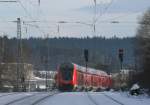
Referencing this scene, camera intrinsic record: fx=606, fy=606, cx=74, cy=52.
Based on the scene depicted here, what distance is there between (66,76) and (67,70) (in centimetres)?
104

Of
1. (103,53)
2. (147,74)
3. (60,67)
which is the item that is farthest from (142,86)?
(103,53)

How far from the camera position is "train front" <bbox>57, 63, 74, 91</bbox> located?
7406cm

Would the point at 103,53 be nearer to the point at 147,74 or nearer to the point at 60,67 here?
the point at 60,67

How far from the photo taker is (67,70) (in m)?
74.3

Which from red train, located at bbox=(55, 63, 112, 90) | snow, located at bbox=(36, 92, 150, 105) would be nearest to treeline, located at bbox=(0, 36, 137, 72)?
red train, located at bbox=(55, 63, 112, 90)

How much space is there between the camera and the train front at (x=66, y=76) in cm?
7406

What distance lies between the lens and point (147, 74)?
55.8m

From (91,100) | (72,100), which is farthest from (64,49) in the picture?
(72,100)

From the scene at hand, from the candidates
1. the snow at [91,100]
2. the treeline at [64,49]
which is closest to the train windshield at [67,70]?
the snow at [91,100]

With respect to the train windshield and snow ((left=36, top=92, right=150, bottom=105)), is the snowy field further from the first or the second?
the train windshield

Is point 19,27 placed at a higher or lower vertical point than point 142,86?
higher

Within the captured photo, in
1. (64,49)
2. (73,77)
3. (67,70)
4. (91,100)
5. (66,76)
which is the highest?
(64,49)

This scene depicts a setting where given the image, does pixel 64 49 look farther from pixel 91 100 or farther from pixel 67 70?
pixel 91 100

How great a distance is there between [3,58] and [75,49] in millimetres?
24005
